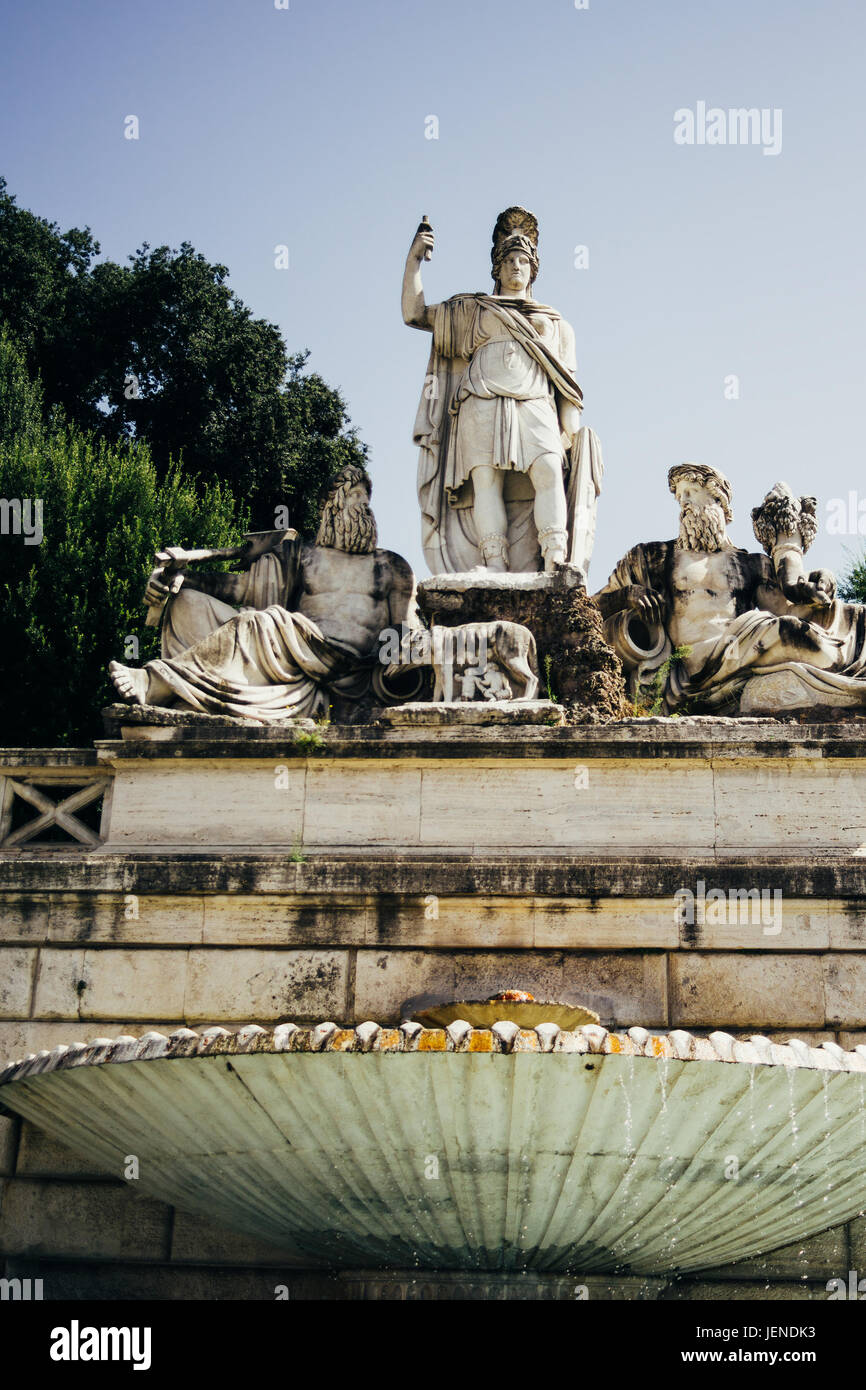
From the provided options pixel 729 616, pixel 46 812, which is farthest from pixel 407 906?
pixel 729 616

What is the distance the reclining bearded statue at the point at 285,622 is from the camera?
11.7 m

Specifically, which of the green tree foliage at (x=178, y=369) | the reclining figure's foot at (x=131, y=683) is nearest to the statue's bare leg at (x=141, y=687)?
the reclining figure's foot at (x=131, y=683)

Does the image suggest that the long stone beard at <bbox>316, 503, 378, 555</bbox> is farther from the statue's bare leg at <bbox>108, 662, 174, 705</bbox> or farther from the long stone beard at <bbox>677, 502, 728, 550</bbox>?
the long stone beard at <bbox>677, 502, 728, 550</bbox>

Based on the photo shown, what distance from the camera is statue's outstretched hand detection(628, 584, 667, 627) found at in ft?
41.4

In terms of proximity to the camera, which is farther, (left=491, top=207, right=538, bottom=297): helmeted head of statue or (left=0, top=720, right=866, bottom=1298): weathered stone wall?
(left=491, top=207, right=538, bottom=297): helmeted head of statue

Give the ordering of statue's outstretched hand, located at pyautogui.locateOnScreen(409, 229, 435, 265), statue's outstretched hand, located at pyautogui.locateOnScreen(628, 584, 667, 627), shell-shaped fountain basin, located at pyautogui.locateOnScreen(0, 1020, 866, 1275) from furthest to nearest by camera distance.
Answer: statue's outstretched hand, located at pyautogui.locateOnScreen(409, 229, 435, 265)
statue's outstretched hand, located at pyautogui.locateOnScreen(628, 584, 667, 627)
shell-shaped fountain basin, located at pyautogui.locateOnScreen(0, 1020, 866, 1275)

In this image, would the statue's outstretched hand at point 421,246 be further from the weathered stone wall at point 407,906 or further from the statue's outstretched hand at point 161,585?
the weathered stone wall at point 407,906

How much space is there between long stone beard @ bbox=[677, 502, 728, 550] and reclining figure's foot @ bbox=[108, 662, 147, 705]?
448 centimetres

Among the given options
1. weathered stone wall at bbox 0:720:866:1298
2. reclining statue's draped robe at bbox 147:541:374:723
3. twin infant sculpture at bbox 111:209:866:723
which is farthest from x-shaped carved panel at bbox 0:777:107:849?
reclining statue's draped robe at bbox 147:541:374:723

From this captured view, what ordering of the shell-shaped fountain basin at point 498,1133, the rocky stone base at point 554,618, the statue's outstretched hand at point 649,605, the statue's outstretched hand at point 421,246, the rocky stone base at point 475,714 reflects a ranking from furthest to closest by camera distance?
the statue's outstretched hand at point 421,246
the statue's outstretched hand at point 649,605
the rocky stone base at point 554,618
the rocky stone base at point 475,714
the shell-shaped fountain basin at point 498,1133

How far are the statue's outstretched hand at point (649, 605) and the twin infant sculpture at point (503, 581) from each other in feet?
0.05

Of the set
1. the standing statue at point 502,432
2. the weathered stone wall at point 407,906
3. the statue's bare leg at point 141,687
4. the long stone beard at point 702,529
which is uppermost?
the standing statue at point 502,432

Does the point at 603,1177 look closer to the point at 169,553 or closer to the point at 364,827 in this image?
the point at 364,827

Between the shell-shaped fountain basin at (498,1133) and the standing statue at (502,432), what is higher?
the standing statue at (502,432)
